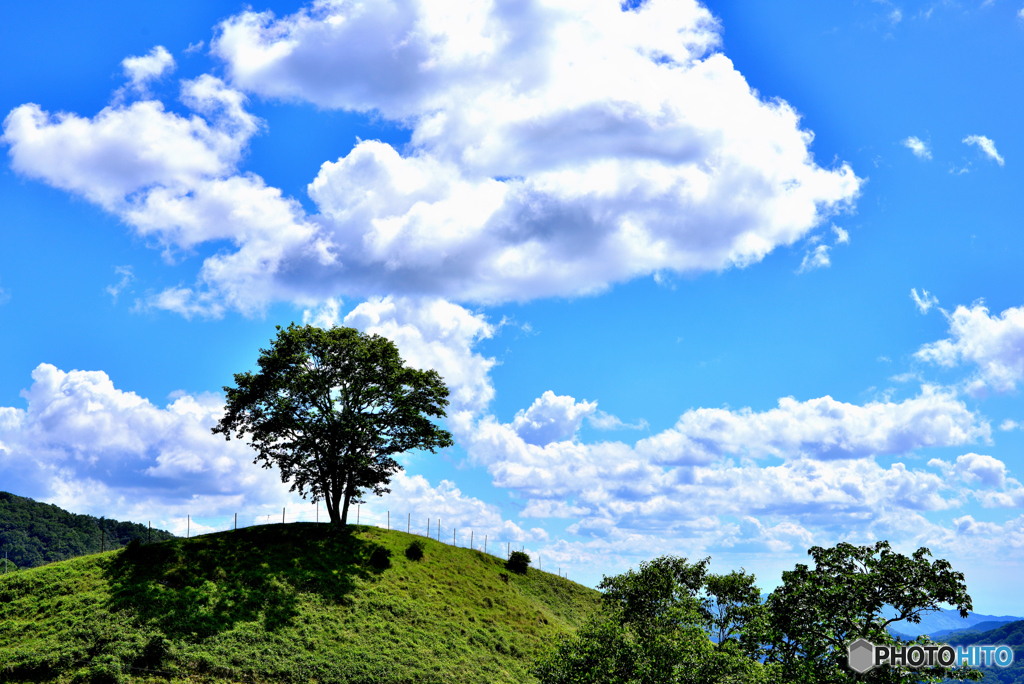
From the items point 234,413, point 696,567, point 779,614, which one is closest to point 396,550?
point 234,413

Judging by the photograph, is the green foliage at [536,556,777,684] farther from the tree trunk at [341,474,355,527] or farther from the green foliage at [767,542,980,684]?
the tree trunk at [341,474,355,527]

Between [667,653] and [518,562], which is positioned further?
[518,562]

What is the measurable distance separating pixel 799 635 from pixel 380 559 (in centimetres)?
4339

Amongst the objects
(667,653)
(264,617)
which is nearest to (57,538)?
(264,617)

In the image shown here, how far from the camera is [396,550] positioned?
6850cm

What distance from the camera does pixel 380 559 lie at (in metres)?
64.1

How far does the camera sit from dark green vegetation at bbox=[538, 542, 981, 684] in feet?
90.0

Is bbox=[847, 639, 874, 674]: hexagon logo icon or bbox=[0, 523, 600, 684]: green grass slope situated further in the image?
bbox=[0, 523, 600, 684]: green grass slope

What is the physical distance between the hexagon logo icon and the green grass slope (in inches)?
981

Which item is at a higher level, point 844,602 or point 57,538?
point 844,602

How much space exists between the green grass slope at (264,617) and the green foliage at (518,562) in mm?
11150

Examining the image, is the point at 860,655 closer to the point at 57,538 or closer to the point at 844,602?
the point at 844,602

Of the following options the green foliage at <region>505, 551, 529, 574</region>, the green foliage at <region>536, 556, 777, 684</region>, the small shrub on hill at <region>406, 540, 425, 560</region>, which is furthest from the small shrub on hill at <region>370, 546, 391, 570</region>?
the green foliage at <region>536, 556, 777, 684</region>

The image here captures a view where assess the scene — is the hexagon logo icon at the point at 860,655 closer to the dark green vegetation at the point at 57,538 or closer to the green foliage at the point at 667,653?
the green foliage at the point at 667,653
